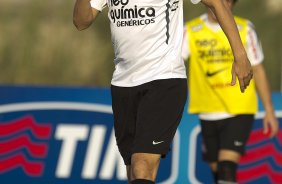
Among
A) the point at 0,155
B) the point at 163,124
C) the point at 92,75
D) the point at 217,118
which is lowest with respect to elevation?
the point at 92,75

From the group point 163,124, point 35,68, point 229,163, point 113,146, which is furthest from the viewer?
point 35,68

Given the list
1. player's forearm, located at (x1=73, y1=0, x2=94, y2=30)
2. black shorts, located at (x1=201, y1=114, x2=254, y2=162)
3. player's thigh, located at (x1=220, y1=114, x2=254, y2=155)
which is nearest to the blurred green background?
black shorts, located at (x1=201, y1=114, x2=254, y2=162)

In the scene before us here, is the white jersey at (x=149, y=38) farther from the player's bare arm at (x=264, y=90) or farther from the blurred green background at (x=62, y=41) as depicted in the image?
the blurred green background at (x=62, y=41)

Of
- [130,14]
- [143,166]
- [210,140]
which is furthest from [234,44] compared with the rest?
[210,140]

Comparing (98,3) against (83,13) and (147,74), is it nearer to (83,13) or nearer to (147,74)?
(83,13)

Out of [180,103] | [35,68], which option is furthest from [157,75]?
[35,68]

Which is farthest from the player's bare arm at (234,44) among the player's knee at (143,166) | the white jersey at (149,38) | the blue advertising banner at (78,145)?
the blue advertising banner at (78,145)

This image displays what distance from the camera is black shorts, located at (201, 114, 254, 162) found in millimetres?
8211

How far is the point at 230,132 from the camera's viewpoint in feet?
27.0

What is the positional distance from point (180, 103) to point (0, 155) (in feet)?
12.8

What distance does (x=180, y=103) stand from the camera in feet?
20.0

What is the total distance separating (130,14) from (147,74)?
37 centimetres

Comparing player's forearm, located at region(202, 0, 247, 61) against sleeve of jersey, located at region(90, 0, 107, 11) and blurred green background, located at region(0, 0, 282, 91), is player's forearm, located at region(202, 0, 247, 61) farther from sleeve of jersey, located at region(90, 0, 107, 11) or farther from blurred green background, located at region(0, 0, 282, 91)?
blurred green background, located at region(0, 0, 282, 91)

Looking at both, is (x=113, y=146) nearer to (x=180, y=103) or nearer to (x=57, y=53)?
(x=180, y=103)
